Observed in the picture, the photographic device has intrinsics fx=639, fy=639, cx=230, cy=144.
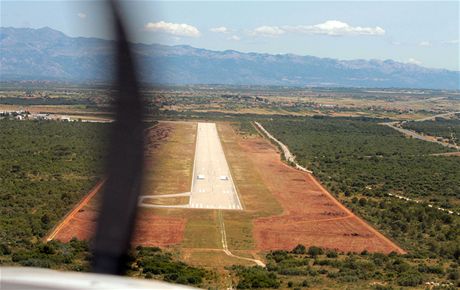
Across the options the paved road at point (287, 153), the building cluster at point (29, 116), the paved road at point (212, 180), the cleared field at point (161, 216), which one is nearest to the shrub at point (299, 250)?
the cleared field at point (161, 216)

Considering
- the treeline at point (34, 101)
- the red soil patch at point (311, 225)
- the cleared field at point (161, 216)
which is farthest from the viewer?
the treeline at point (34, 101)

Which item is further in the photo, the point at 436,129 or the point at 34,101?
the point at 34,101

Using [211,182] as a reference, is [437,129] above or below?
above

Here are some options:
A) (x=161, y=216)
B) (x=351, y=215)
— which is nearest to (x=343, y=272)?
(x=161, y=216)

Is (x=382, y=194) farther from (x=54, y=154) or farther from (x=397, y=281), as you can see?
(x=54, y=154)

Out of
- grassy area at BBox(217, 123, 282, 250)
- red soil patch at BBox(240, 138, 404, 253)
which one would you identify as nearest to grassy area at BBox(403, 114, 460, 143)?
grassy area at BBox(217, 123, 282, 250)

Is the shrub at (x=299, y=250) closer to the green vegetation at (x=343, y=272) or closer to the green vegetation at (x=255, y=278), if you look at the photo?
the green vegetation at (x=343, y=272)

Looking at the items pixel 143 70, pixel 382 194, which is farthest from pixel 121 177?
pixel 382 194

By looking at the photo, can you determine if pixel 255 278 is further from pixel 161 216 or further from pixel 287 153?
pixel 287 153
